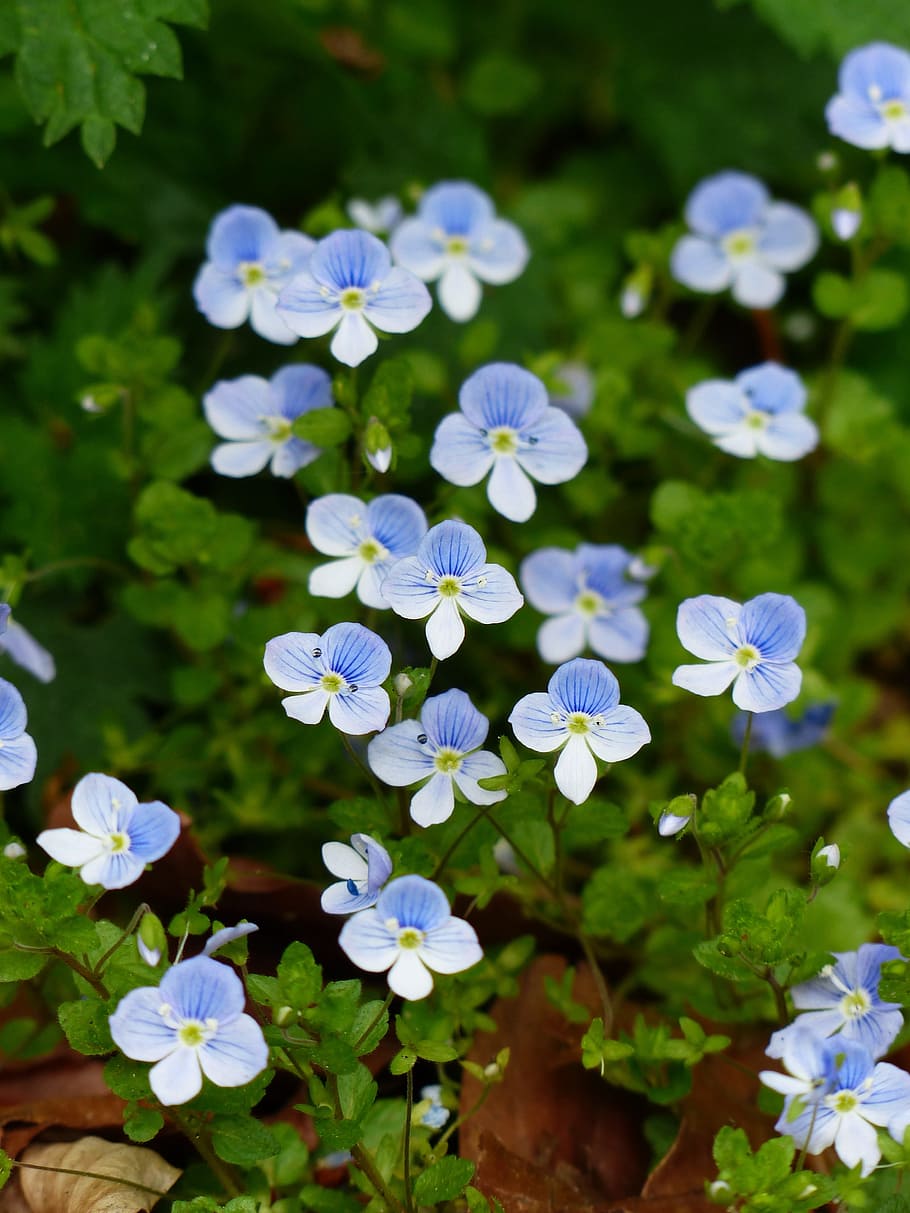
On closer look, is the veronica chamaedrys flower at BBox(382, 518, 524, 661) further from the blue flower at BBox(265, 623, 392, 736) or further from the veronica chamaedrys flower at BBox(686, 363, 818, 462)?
the veronica chamaedrys flower at BBox(686, 363, 818, 462)

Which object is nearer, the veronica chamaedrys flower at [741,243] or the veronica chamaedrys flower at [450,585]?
the veronica chamaedrys flower at [450,585]

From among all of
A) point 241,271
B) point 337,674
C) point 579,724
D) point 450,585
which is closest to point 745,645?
point 579,724

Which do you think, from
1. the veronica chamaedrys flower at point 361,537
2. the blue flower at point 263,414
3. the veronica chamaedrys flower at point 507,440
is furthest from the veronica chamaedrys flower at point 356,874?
the blue flower at point 263,414

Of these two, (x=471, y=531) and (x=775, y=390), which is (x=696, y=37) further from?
(x=471, y=531)

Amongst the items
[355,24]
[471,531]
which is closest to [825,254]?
[355,24]

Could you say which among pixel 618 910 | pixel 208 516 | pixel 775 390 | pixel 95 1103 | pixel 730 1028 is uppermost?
pixel 775 390

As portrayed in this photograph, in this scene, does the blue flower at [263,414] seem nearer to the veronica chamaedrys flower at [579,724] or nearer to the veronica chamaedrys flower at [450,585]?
the veronica chamaedrys flower at [450,585]

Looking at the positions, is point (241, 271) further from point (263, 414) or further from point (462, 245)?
point (462, 245)
